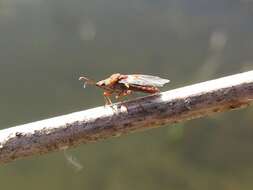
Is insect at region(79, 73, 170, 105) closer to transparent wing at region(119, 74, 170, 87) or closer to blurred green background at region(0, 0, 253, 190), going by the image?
transparent wing at region(119, 74, 170, 87)

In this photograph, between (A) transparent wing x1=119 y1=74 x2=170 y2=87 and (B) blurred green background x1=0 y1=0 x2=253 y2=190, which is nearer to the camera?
(A) transparent wing x1=119 y1=74 x2=170 y2=87

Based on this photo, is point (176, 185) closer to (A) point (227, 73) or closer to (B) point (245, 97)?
(A) point (227, 73)

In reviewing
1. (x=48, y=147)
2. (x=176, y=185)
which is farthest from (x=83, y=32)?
(x=48, y=147)

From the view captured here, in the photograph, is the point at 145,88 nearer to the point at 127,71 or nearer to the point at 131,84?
the point at 131,84

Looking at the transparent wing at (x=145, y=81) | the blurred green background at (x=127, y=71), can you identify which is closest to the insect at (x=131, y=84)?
the transparent wing at (x=145, y=81)

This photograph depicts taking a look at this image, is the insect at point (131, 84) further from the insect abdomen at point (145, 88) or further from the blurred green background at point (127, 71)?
the blurred green background at point (127, 71)

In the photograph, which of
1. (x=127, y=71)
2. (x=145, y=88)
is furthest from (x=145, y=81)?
(x=127, y=71)

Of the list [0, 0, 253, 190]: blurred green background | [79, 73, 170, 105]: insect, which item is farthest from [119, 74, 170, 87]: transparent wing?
[0, 0, 253, 190]: blurred green background
